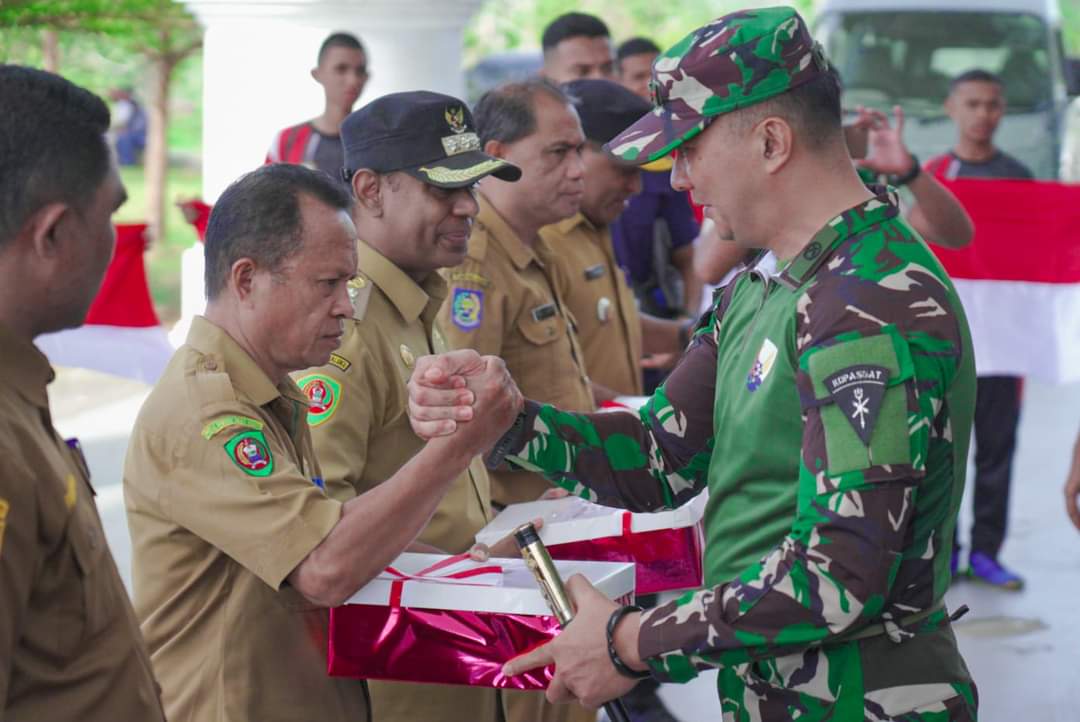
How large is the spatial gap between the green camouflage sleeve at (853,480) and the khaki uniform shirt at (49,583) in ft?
2.39

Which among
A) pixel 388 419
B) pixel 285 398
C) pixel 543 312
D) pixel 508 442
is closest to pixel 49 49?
pixel 543 312

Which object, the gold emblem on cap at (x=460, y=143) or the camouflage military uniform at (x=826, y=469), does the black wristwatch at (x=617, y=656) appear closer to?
the camouflage military uniform at (x=826, y=469)

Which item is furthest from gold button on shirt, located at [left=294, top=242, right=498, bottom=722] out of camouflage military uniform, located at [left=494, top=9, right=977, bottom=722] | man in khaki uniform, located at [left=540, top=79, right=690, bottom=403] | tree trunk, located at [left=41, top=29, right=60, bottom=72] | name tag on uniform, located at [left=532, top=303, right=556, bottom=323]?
tree trunk, located at [left=41, top=29, right=60, bottom=72]

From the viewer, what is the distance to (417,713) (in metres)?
2.79

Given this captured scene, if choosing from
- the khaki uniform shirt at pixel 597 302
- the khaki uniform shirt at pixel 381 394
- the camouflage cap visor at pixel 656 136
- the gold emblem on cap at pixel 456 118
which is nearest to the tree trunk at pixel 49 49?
the khaki uniform shirt at pixel 597 302

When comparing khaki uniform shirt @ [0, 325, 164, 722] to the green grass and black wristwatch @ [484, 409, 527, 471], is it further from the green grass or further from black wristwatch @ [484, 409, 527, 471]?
the green grass

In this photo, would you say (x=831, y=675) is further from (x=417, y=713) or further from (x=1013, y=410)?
(x=1013, y=410)

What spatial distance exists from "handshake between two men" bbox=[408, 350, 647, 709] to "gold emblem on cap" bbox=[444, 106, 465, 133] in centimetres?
89

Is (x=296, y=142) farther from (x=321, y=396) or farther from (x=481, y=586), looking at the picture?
(x=481, y=586)

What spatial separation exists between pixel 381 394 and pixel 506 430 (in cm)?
43

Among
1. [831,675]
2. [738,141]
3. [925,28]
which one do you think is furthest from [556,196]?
[925,28]

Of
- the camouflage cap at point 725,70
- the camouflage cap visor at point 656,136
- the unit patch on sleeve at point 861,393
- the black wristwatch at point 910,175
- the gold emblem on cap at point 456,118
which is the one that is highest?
the camouflage cap at point 725,70

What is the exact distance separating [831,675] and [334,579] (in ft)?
2.51

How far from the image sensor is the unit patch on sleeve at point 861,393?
5.88 feet
